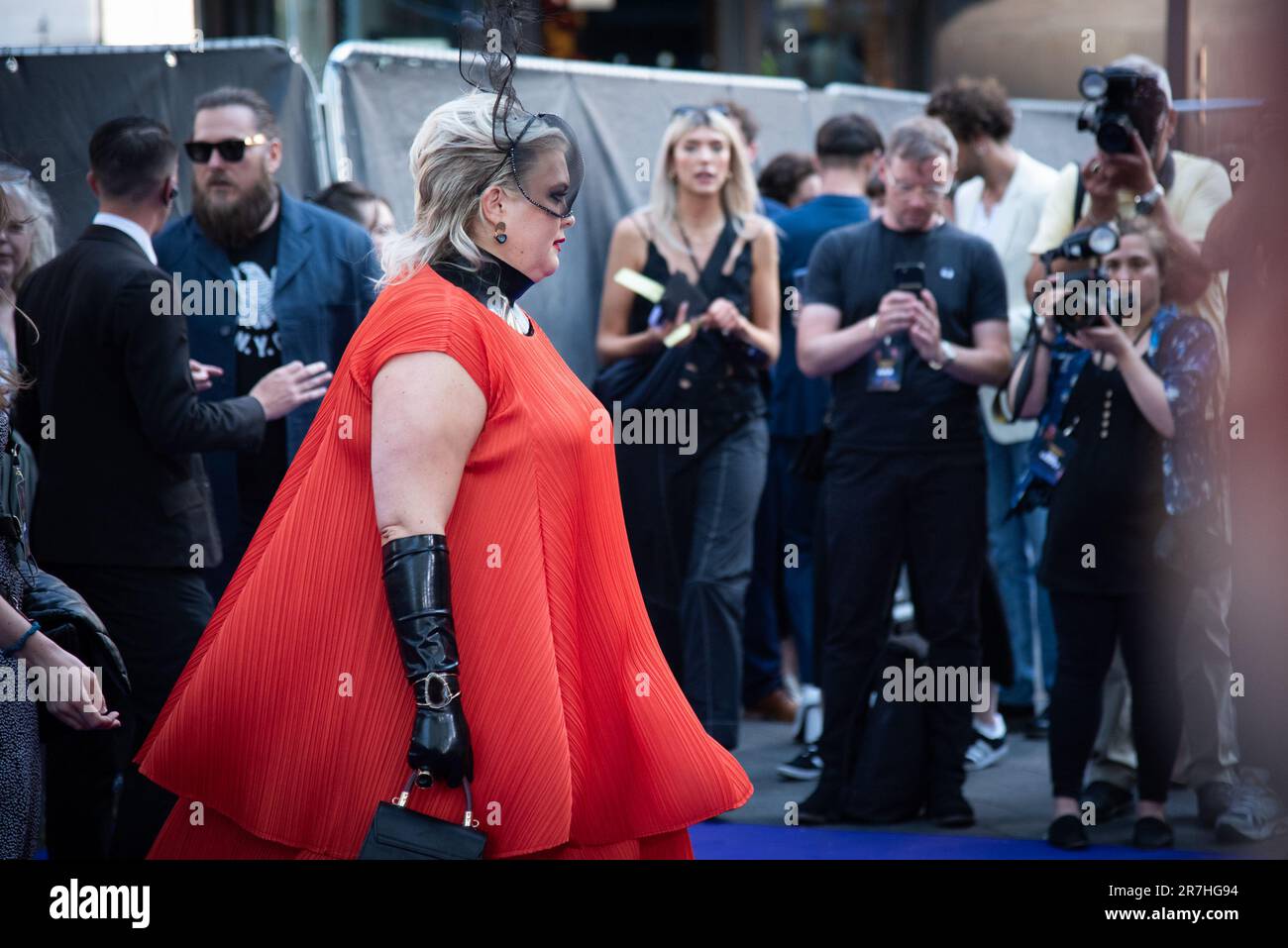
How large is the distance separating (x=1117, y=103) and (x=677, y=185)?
162 centimetres

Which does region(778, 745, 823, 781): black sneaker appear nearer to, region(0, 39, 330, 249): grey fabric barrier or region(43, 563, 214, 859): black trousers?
region(43, 563, 214, 859): black trousers

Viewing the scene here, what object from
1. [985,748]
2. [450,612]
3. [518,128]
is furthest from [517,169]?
[985,748]

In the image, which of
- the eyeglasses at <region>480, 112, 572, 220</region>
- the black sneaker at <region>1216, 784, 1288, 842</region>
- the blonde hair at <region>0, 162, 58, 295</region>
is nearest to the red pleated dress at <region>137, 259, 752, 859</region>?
the eyeglasses at <region>480, 112, 572, 220</region>

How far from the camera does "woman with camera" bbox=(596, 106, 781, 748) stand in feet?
18.0

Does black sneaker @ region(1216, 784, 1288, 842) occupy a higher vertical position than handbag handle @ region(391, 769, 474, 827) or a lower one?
lower

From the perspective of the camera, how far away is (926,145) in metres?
5.11

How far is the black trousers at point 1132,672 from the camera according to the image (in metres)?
4.80

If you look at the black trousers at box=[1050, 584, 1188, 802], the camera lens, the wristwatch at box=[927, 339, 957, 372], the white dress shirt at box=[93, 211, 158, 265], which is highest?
the camera lens

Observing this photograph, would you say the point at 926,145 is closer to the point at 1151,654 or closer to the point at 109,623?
the point at 1151,654

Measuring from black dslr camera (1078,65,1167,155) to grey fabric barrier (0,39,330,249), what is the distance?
9.83 feet

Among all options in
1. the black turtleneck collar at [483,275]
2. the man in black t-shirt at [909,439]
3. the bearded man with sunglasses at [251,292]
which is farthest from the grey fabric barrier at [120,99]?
the black turtleneck collar at [483,275]

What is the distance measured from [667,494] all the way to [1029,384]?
4.45ft

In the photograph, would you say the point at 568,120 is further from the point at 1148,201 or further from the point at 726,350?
the point at 1148,201

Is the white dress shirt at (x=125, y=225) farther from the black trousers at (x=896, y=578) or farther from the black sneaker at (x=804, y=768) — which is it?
the black sneaker at (x=804, y=768)
